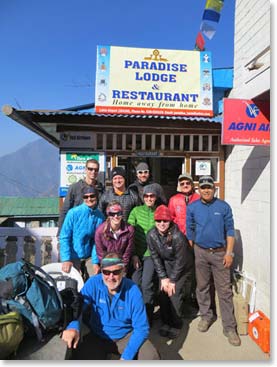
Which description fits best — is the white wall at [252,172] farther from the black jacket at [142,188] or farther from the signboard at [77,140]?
the signboard at [77,140]

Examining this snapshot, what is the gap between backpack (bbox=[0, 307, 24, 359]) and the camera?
6.50 ft

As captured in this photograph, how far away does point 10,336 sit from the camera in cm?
200

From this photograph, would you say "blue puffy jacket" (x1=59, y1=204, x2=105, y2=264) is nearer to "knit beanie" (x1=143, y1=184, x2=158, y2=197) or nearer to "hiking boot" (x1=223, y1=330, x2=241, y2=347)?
"knit beanie" (x1=143, y1=184, x2=158, y2=197)

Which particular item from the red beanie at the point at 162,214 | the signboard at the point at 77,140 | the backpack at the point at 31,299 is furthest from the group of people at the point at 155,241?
the signboard at the point at 77,140

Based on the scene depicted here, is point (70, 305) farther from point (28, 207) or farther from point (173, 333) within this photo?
point (28, 207)

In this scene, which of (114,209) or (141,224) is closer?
(114,209)

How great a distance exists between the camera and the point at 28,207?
982 inches

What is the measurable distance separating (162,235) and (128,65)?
3823mm

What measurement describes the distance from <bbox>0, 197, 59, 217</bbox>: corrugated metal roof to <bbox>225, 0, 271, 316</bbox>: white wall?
64.9 ft

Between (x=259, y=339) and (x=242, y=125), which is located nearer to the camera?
(x=259, y=339)

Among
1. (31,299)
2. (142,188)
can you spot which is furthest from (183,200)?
(31,299)

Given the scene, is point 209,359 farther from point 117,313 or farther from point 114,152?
point 114,152

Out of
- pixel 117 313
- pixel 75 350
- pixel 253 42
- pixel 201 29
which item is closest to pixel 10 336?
pixel 75 350

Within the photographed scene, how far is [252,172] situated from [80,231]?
8.48 feet
